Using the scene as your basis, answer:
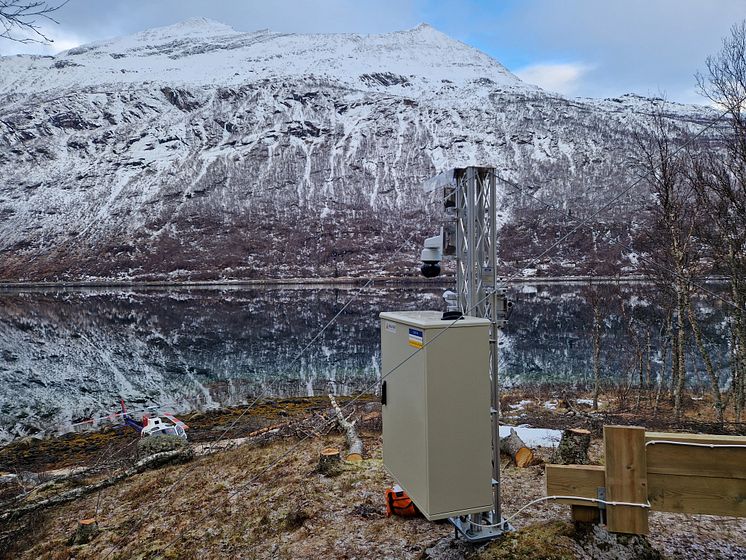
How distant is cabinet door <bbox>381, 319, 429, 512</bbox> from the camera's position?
3973mm

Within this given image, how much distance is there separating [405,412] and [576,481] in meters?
1.42

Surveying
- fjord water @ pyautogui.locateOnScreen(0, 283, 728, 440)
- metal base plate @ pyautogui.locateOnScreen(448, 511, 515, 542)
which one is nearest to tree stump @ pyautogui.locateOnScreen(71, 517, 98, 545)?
fjord water @ pyautogui.locateOnScreen(0, 283, 728, 440)

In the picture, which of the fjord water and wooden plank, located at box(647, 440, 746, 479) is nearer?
wooden plank, located at box(647, 440, 746, 479)

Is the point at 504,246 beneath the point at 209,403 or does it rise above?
above

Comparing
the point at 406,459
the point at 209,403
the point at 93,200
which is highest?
the point at 93,200

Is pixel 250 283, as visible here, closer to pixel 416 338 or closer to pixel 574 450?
pixel 574 450

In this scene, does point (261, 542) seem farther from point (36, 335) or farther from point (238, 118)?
point (238, 118)

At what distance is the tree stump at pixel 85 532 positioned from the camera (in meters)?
6.16

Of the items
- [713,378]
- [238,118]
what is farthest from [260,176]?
[713,378]

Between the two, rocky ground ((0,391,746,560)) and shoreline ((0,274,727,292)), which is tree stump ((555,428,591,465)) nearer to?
rocky ground ((0,391,746,560))

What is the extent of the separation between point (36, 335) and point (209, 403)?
941 inches

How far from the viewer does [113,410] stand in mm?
17516

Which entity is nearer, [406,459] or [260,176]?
[406,459]

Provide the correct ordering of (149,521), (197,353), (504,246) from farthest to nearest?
1. (504,246)
2. (197,353)
3. (149,521)
